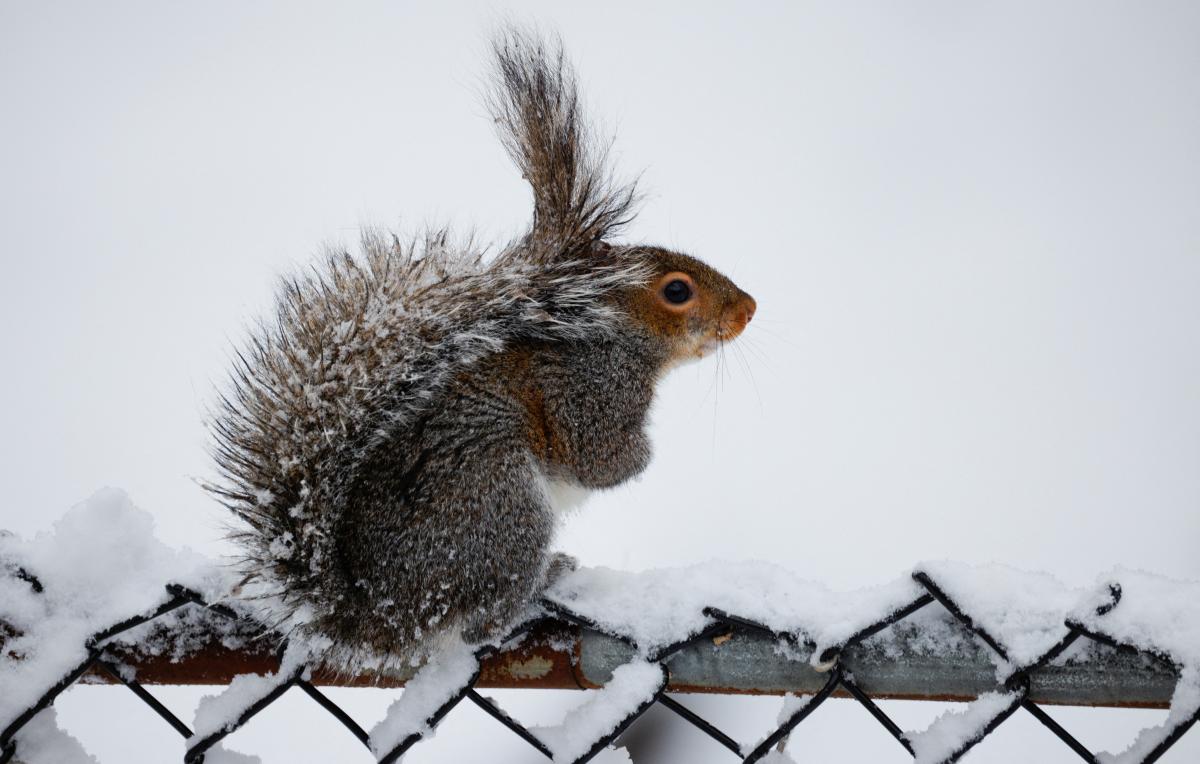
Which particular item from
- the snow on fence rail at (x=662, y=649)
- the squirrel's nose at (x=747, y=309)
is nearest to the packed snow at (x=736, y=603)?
the snow on fence rail at (x=662, y=649)

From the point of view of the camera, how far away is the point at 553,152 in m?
1.35

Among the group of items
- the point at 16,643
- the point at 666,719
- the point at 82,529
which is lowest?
Result: the point at 16,643

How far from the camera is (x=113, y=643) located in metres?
0.79

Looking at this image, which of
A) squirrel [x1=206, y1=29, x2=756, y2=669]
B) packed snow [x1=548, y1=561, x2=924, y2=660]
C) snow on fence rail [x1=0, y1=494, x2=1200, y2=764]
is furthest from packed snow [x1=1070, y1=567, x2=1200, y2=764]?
squirrel [x1=206, y1=29, x2=756, y2=669]

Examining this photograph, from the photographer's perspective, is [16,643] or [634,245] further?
[634,245]

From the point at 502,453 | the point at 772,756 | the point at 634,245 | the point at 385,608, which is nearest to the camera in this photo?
the point at 772,756

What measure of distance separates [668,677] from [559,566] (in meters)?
0.46

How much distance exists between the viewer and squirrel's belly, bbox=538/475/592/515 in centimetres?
129

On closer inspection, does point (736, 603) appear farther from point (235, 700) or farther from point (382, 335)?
point (382, 335)

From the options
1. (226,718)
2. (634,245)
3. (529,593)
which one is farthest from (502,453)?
(634,245)

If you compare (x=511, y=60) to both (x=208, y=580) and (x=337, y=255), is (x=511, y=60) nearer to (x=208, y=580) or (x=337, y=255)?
(x=337, y=255)

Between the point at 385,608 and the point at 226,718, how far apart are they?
0.67 feet

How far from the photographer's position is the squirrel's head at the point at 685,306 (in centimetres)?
165

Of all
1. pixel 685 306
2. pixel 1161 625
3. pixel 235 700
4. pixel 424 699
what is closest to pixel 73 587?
pixel 235 700
